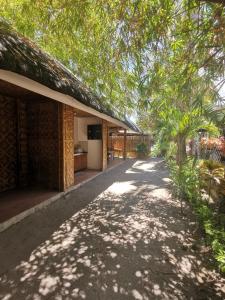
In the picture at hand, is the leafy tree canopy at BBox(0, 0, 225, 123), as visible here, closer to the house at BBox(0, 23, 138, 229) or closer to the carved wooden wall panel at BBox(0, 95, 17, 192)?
the house at BBox(0, 23, 138, 229)

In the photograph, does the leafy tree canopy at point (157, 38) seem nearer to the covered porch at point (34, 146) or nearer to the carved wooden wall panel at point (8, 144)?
the covered porch at point (34, 146)

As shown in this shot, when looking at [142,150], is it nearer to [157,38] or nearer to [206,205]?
[206,205]

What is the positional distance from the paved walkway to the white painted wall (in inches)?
212

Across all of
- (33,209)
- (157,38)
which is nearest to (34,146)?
(33,209)

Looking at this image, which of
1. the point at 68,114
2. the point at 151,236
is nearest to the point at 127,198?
the point at 151,236

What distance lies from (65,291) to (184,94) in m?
3.36

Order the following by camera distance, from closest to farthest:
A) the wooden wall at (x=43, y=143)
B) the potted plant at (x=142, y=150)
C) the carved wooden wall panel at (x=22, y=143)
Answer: the wooden wall at (x=43, y=143), the carved wooden wall panel at (x=22, y=143), the potted plant at (x=142, y=150)

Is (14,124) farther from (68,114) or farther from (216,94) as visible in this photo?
(216,94)

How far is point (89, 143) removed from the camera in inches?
418

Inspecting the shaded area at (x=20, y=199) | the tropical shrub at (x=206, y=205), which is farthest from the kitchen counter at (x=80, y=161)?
the tropical shrub at (x=206, y=205)

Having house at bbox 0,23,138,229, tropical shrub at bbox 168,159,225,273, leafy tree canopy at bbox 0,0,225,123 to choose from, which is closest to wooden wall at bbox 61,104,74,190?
house at bbox 0,23,138,229

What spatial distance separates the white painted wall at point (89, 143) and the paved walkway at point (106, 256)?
17.7 ft

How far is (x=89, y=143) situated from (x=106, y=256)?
7.87 meters

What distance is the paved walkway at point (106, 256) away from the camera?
2.37 meters
